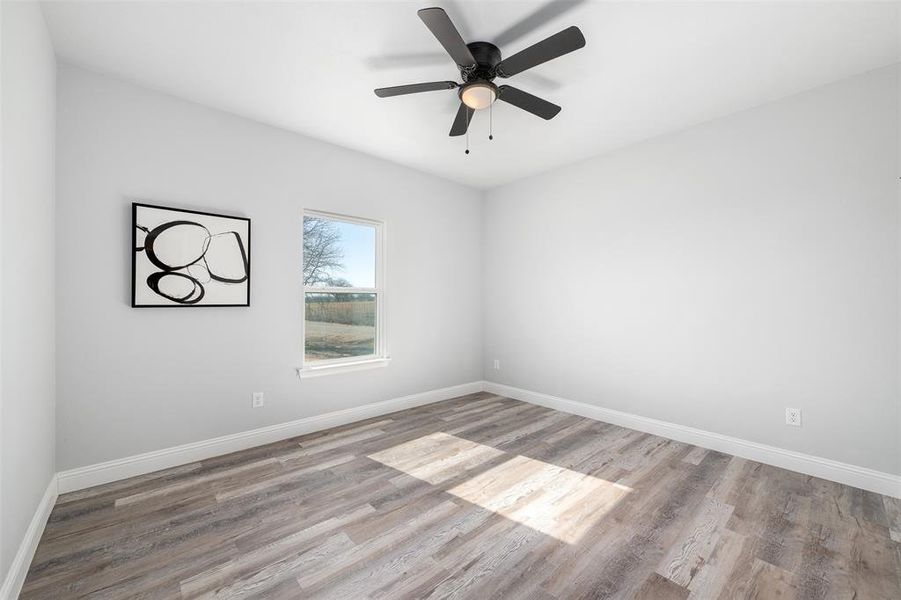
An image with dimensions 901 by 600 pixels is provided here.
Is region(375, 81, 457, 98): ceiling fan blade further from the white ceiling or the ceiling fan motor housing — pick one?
the white ceiling

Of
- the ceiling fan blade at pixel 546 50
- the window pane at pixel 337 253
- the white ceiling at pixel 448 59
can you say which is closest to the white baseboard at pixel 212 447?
the window pane at pixel 337 253

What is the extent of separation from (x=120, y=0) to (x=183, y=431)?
2.68 m

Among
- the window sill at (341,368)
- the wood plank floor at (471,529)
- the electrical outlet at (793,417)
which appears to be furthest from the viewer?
the window sill at (341,368)

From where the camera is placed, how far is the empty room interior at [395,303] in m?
1.82

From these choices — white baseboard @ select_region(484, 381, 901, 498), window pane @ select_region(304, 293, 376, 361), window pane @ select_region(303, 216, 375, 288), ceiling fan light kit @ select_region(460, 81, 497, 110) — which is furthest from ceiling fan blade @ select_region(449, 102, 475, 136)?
white baseboard @ select_region(484, 381, 901, 498)

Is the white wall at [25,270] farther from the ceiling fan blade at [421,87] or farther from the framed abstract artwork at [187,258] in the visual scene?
the ceiling fan blade at [421,87]

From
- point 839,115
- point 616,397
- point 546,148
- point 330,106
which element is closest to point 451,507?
point 616,397

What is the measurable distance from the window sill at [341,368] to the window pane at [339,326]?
0.36 ft

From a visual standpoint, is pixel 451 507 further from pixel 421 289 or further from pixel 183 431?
pixel 421 289

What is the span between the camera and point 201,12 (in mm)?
2037

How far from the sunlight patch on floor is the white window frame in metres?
1.00

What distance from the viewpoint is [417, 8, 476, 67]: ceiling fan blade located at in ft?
5.51

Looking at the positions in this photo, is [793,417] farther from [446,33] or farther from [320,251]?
[320,251]

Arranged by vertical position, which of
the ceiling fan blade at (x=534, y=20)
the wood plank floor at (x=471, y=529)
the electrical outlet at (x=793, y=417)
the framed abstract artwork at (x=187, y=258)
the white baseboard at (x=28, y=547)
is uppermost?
the ceiling fan blade at (x=534, y=20)
